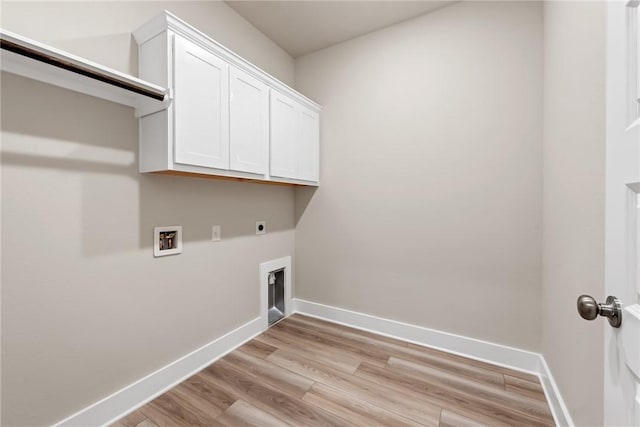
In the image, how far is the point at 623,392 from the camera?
21.4 inches

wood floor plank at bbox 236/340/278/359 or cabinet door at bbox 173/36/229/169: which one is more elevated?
cabinet door at bbox 173/36/229/169

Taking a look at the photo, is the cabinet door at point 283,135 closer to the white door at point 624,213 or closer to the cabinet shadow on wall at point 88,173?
the cabinet shadow on wall at point 88,173

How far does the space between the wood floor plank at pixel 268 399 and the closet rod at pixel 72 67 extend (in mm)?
1749

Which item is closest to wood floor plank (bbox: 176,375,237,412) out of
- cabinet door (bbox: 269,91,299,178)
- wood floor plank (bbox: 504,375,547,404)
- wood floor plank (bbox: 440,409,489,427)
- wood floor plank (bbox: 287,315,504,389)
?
wood floor plank (bbox: 287,315,504,389)

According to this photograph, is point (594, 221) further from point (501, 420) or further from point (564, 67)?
point (501, 420)

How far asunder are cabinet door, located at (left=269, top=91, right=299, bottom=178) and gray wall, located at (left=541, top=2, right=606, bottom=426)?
177 centimetres

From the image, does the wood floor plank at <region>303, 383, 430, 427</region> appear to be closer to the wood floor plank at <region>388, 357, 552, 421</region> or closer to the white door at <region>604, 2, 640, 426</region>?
the wood floor plank at <region>388, 357, 552, 421</region>

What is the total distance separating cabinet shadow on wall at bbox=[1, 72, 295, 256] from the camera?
111 cm

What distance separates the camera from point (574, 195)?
1.19 m

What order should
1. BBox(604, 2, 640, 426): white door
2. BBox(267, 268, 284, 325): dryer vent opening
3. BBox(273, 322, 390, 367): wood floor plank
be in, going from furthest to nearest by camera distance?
BBox(267, 268, 284, 325): dryer vent opening → BBox(273, 322, 390, 367): wood floor plank → BBox(604, 2, 640, 426): white door

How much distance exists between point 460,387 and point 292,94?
252cm

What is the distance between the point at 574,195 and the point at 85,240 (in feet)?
7.82

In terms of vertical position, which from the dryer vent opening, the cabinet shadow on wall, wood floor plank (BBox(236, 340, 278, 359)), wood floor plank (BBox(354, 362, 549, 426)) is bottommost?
wood floor plank (BBox(354, 362, 549, 426))

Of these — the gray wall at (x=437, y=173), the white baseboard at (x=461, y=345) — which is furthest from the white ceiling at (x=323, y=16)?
the white baseboard at (x=461, y=345)
